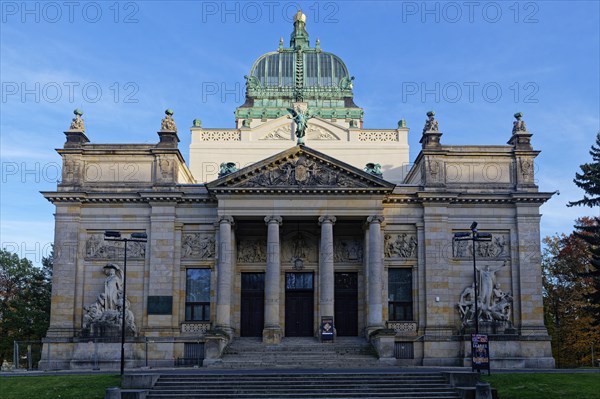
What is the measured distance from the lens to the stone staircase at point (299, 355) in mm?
41156

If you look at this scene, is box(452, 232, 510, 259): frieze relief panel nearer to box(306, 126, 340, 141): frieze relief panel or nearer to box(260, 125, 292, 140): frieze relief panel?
box(306, 126, 340, 141): frieze relief panel

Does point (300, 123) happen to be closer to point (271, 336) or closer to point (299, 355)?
point (271, 336)

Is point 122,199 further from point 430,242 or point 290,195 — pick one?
point 430,242

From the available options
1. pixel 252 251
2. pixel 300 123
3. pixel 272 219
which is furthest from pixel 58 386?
pixel 300 123

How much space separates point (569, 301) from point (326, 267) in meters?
25.3

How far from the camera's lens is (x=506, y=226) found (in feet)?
157

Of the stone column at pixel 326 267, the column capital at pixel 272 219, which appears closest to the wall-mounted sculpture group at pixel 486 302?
the stone column at pixel 326 267

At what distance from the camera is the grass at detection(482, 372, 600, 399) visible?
1236 inches

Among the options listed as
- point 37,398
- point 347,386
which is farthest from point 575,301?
point 37,398

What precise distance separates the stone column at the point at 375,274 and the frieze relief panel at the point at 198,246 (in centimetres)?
996

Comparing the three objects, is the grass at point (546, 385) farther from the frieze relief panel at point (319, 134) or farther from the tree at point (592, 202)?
the frieze relief panel at point (319, 134)

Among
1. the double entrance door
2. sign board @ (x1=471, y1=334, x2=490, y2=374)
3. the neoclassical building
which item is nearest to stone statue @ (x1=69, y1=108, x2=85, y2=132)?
the neoclassical building

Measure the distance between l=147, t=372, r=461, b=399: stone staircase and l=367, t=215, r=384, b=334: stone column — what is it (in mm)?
10692

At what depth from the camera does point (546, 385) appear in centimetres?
3291
